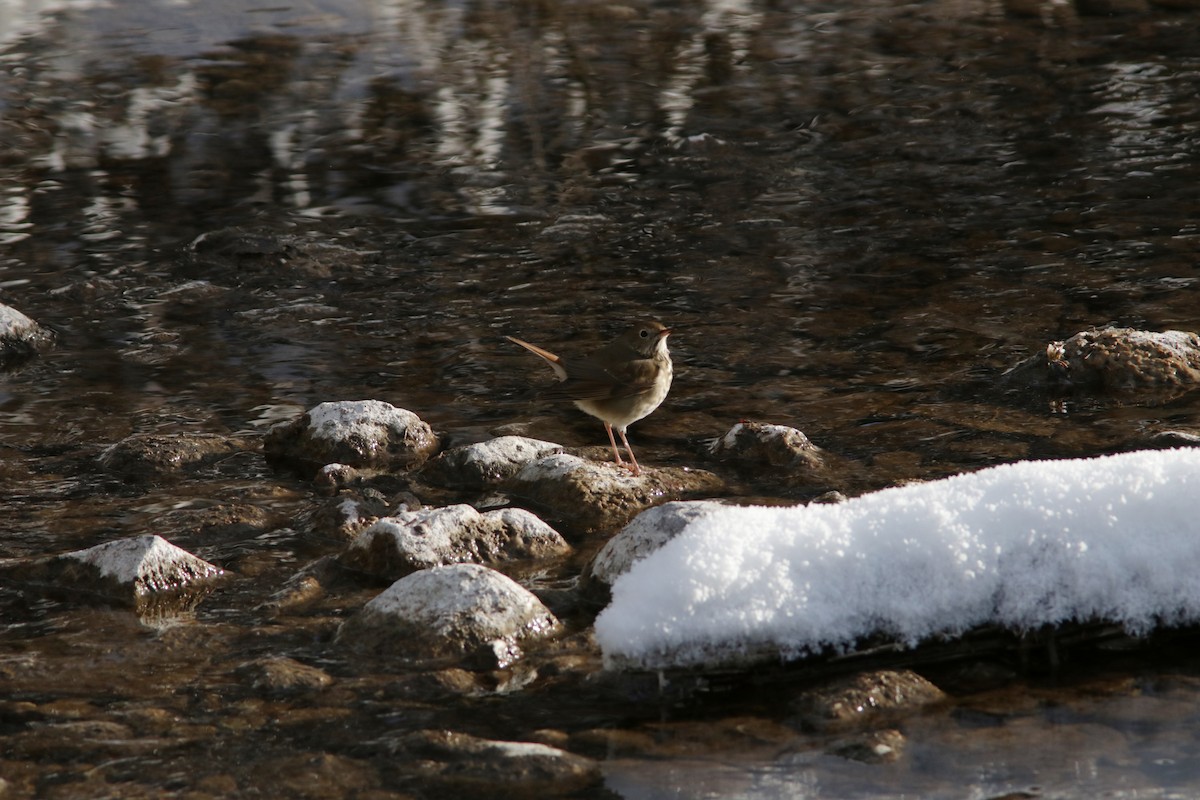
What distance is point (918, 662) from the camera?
12.0 feet

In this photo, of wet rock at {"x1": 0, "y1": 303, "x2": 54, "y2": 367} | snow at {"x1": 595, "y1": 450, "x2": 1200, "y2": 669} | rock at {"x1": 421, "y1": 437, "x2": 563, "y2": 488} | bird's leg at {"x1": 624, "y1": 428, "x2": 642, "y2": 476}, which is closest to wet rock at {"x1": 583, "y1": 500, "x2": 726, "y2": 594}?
snow at {"x1": 595, "y1": 450, "x2": 1200, "y2": 669}

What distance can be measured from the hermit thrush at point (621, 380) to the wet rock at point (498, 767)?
85.6 inches

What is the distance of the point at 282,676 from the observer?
12.5 feet

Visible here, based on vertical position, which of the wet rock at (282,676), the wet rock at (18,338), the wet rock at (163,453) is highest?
the wet rock at (282,676)

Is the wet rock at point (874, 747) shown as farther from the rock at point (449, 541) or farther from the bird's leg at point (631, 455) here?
the bird's leg at point (631, 455)

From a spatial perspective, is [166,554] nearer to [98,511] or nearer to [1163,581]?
[98,511]

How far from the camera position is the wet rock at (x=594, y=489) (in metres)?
5.00

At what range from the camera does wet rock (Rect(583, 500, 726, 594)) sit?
4.13 m

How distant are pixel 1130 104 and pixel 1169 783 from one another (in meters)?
8.39

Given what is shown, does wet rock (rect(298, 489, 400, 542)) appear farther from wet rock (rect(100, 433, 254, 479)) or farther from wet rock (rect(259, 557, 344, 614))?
wet rock (rect(100, 433, 254, 479))

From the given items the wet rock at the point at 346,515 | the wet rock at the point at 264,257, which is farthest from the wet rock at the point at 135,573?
the wet rock at the point at 264,257

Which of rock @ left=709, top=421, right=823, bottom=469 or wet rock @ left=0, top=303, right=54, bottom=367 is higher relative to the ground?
rock @ left=709, top=421, right=823, bottom=469

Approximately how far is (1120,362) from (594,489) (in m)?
2.23

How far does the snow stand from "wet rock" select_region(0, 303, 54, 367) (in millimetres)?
4531
